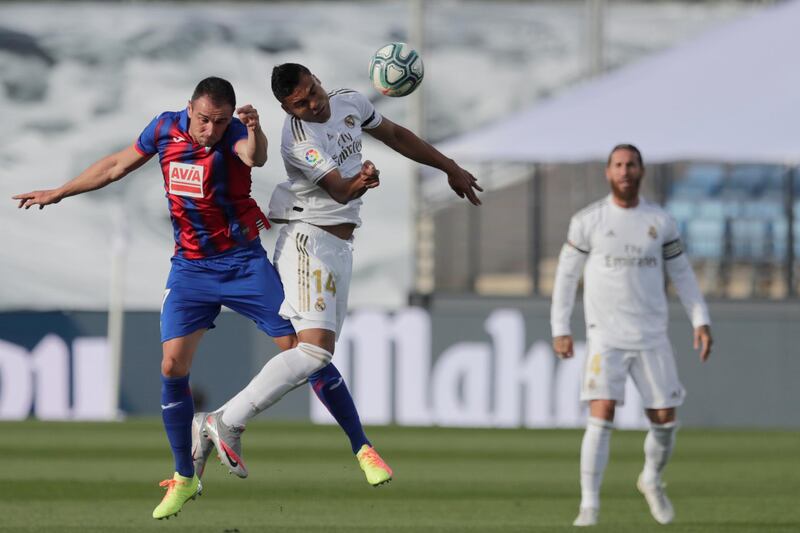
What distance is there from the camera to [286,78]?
746 centimetres

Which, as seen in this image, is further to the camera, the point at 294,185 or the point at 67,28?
the point at 67,28

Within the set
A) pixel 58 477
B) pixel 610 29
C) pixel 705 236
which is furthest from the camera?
pixel 610 29

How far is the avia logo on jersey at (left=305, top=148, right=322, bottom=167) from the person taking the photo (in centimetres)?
754

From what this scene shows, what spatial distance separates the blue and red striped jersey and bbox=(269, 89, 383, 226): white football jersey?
0.62 feet

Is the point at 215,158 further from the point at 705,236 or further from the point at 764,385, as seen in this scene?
the point at 705,236

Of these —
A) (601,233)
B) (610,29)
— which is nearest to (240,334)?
(601,233)

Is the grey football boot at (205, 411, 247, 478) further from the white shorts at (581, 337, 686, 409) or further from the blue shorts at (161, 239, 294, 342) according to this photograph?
the white shorts at (581, 337, 686, 409)

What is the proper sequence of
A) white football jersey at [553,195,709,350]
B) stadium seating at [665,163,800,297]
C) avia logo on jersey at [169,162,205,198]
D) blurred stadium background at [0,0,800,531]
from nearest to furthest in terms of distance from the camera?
avia logo on jersey at [169,162,205,198]
white football jersey at [553,195,709,350]
blurred stadium background at [0,0,800,531]
stadium seating at [665,163,800,297]

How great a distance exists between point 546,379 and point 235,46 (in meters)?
21.0

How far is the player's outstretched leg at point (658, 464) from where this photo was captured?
9.15 metres

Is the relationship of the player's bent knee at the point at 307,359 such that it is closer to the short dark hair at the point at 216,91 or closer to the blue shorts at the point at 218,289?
the blue shorts at the point at 218,289

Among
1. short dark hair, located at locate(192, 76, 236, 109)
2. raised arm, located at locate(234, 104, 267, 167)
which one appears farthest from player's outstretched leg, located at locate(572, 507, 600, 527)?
short dark hair, located at locate(192, 76, 236, 109)

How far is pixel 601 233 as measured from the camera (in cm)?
911

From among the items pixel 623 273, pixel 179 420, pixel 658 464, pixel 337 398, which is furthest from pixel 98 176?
pixel 658 464
